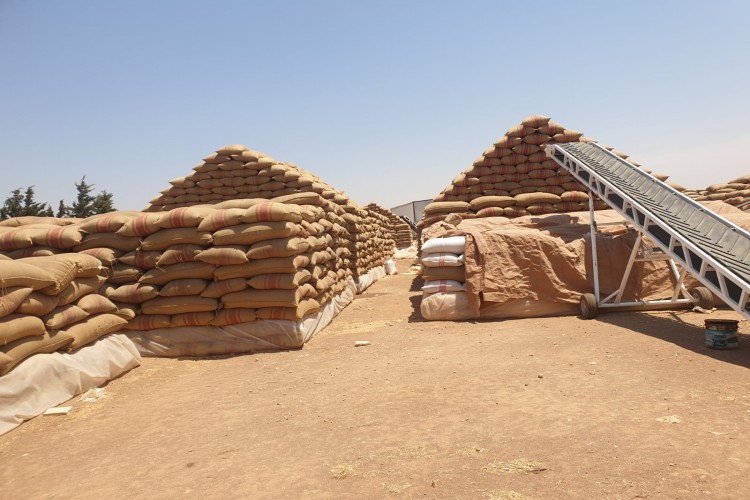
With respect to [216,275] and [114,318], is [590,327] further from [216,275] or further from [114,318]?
[114,318]

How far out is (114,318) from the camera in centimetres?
603

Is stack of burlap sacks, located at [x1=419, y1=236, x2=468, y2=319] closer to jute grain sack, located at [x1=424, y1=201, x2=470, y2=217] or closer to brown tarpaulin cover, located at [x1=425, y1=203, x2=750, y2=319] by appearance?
brown tarpaulin cover, located at [x1=425, y1=203, x2=750, y2=319]

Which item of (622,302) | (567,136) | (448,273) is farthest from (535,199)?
(448,273)

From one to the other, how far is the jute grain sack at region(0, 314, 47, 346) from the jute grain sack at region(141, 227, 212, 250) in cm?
210

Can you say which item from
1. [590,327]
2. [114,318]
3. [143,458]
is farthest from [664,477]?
[114,318]

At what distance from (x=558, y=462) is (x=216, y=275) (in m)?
5.07

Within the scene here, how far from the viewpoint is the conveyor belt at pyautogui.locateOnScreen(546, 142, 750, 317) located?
4.95m

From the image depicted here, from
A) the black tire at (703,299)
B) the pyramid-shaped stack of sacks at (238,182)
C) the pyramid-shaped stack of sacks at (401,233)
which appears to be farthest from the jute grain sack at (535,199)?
the pyramid-shaped stack of sacks at (401,233)

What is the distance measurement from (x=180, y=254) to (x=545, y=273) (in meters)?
5.60

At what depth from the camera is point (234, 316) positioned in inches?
261

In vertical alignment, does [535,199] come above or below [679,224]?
above

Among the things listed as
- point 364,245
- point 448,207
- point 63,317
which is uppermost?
point 448,207

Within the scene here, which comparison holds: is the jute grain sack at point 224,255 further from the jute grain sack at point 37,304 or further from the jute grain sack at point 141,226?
the jute grain sack at point 37,304

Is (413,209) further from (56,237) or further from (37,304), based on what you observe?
(37,304)
